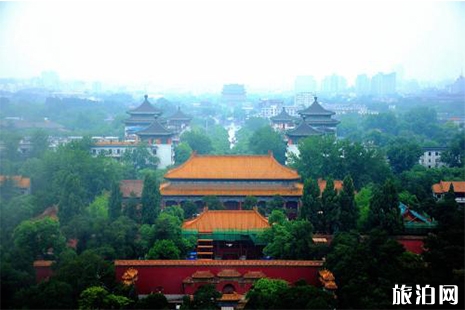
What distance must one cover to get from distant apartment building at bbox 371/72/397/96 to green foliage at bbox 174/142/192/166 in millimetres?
92883

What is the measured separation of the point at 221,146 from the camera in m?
40.6

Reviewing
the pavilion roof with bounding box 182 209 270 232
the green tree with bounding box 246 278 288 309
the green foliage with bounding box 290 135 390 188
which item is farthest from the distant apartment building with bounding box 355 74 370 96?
the green tree with bounding box 246 278 288 309

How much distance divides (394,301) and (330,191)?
667cm

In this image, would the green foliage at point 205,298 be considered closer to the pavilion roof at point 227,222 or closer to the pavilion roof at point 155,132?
the pavilion roof at point 227,222

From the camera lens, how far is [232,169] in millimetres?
23891

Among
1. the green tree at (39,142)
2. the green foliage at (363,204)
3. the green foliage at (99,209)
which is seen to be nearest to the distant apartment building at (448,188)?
the green foliage at (363,204)

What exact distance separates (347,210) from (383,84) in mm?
110134

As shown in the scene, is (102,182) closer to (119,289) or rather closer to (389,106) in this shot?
(119,289)

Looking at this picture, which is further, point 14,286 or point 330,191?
point 330,191

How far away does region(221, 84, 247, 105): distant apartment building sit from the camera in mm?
112062

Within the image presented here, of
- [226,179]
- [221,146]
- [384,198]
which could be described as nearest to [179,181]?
[226,179]

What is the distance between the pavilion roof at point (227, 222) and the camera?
59.5 feet

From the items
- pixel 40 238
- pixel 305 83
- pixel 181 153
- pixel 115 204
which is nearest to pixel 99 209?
pixel 115 204

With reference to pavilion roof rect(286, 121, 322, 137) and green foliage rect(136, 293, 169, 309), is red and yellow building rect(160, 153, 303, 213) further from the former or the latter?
green foliage rect(136, 293, 169, 309)
